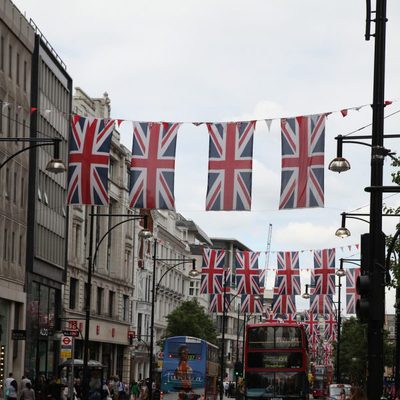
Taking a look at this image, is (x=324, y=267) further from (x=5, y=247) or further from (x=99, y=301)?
(x=99, y=301)

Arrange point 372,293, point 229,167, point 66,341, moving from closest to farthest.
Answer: point 372,293 < point 229,167 < point 66,341

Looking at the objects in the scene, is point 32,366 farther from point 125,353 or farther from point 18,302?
point 125,353

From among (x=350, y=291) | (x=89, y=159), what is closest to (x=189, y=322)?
(x=350, y=291)

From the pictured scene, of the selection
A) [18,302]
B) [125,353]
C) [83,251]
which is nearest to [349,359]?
[125,353]

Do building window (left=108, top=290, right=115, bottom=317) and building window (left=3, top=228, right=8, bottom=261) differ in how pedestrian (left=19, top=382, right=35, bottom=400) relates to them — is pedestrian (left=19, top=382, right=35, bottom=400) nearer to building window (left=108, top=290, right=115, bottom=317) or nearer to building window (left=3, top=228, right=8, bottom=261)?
building window (left=3, top=228, right=8, bottom=261)

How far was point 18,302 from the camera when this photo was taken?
56.7 metres

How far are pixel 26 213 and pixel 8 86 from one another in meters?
7.46

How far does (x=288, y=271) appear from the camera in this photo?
65375mm

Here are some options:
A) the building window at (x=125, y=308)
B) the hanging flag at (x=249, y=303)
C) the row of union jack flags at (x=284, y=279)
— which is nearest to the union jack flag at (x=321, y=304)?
the row of union jack flags at (x=284, y=279)

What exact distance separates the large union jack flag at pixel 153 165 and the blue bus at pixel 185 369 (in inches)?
906

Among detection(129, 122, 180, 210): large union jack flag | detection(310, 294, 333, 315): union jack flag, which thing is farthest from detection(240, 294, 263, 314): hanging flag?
detection(129, 122, 180, 210): large union jack flag

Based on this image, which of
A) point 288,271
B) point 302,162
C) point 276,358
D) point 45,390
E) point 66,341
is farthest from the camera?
point 288,271

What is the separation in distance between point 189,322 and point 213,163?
69030 mm

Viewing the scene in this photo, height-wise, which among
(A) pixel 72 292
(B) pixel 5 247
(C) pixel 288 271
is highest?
(B) pixel 5 247
